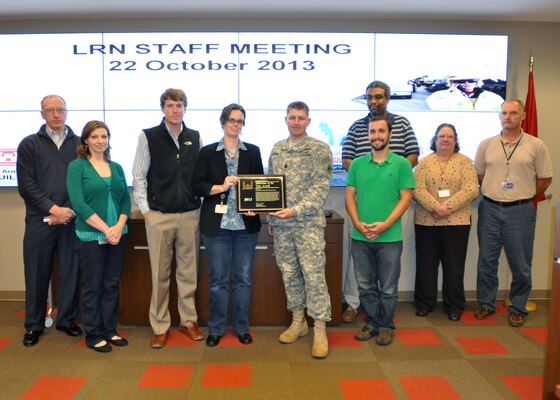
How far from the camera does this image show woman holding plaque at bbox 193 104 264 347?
3213mm

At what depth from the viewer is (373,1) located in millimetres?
3914

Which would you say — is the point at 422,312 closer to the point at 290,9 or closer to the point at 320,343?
the point at 320,343

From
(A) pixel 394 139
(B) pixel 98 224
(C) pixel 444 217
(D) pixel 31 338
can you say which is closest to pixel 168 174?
(B) pixel 98 224

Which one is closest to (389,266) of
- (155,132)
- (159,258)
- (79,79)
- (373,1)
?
(159,258)

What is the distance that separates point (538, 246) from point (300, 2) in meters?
3.22

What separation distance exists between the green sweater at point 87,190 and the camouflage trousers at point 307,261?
114 centimetres

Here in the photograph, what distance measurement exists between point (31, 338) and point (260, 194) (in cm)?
197

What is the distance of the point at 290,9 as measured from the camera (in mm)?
4125

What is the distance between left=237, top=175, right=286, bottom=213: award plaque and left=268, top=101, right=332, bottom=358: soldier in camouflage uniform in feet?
0.23

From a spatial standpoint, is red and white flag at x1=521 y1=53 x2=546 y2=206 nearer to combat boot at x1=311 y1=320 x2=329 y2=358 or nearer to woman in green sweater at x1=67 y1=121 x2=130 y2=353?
combat boot at x1=311 y1=320 x2=329 y2=358

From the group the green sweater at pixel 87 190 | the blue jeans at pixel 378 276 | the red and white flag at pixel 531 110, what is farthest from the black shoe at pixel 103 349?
the red and white flag at pixel 531 110

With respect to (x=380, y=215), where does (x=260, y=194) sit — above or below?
above

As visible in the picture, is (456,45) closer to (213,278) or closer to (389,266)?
(389,266)

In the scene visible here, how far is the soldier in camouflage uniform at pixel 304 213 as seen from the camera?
124 inches
